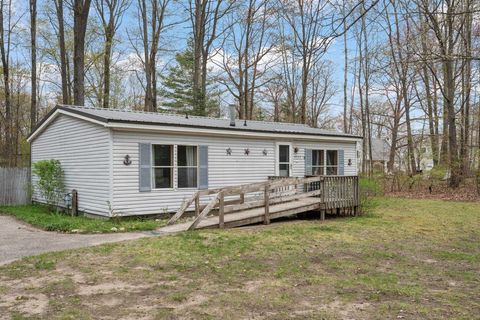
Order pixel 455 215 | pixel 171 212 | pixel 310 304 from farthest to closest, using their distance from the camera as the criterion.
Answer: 1. pixel 455 215
2. pixel 171 212
3. pixel 310 304

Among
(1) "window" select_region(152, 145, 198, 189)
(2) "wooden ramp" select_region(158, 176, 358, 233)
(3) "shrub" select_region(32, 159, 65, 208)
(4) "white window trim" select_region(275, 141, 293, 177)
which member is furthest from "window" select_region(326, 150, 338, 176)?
(3) "shrub" select_region(32, 159, 65, 208)

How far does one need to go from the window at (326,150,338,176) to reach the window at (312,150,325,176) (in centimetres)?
33

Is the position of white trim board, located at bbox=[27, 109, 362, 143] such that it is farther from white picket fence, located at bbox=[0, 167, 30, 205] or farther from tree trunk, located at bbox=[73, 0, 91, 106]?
tree trunk, located at bbox=[73, 0, 91, 106]

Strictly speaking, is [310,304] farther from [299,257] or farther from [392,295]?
[299,257]

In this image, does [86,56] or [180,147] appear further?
[86,56]

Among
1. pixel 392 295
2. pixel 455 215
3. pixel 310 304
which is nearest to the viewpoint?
pixel 310 304

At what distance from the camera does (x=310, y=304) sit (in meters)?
4.53

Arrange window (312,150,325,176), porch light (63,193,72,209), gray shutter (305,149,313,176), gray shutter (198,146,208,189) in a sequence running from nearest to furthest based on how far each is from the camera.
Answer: gray shutter (198,146,208,189) < porch light (63,193,72,209) < gray shutter (305,149,313,176) < window (312,150,325,176)

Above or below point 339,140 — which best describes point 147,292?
below

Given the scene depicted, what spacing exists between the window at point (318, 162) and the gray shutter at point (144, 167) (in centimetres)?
672

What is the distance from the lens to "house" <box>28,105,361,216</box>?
34.8 feet

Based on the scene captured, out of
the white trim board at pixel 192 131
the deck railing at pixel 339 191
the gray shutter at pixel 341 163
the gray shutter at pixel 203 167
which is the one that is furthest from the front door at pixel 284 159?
the gray shutter at pixel 203 167

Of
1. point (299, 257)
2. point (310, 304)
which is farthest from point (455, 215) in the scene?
point (310, 304)

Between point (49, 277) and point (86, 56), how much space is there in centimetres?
2068
